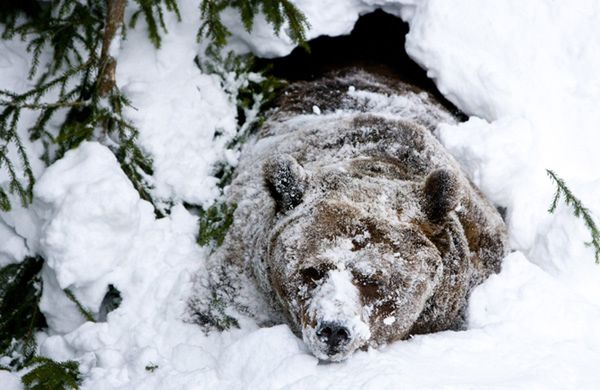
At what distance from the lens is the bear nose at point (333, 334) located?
11.6ft

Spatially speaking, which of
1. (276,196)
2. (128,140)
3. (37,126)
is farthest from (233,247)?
(37,126)

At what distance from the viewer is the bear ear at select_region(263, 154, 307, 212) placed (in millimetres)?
4281

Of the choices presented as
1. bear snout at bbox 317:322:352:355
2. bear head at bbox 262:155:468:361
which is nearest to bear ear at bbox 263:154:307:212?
bear head at bbox 262:155:468:361

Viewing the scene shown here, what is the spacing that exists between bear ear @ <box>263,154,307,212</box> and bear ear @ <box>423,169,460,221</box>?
76cm

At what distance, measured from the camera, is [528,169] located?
5.26 meters

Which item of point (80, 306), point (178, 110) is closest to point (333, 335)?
point (80, 306)

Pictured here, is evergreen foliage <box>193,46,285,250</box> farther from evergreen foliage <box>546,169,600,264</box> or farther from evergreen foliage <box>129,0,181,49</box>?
evergreen foliage <box>546,169,600,264</box>

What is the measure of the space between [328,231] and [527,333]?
1276 millimetres

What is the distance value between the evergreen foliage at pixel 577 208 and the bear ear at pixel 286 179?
178 centimetres

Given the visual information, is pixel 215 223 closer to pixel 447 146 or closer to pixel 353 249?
pixel 353 249

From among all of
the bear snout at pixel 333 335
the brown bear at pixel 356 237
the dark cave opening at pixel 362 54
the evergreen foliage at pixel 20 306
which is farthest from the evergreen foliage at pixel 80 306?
the dark cave opening at pixel 362 54

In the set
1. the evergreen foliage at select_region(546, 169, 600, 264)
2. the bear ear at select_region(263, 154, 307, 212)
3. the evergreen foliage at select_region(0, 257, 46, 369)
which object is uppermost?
the bear ear at select_region(263, 154, 307, 212)

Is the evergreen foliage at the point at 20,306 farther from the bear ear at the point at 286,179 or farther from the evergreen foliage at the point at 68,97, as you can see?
the bear ear at the point at 286,179

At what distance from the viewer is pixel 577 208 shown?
189 inches
